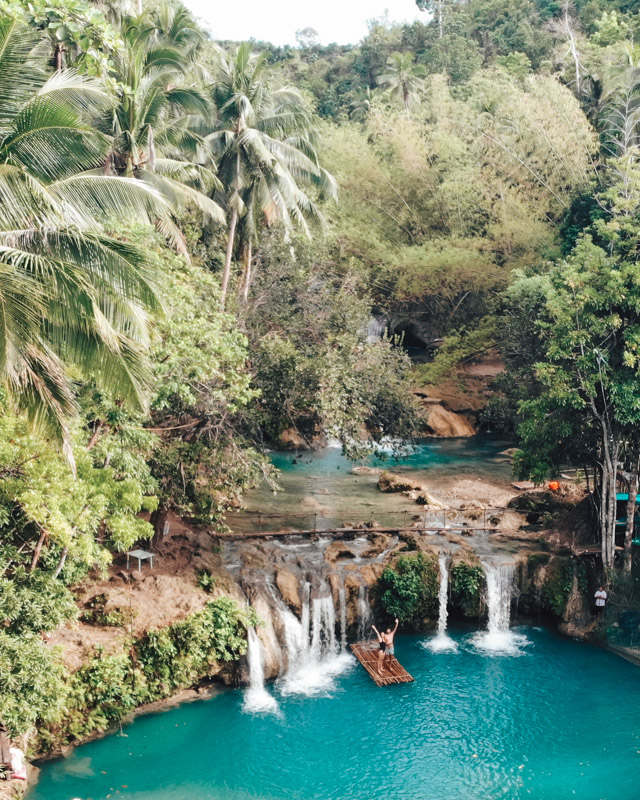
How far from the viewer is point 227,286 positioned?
24.3 m

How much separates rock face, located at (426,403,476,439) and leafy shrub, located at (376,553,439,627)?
18758 millimetres

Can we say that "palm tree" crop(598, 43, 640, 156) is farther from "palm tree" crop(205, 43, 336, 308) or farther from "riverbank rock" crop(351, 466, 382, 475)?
"riverbank rock" crop(351, 466, 382, 475)

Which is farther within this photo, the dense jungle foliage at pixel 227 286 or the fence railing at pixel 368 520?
the fence railing at pixel 368 520

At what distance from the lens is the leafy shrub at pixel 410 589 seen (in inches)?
759

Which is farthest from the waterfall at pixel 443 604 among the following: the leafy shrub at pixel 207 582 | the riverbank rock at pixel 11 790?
the riverbank rock at pixel 11 790

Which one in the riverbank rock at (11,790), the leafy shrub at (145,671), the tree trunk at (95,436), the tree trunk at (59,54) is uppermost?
the tree trunk at (59,54)

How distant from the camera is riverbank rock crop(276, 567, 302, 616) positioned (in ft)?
60.4

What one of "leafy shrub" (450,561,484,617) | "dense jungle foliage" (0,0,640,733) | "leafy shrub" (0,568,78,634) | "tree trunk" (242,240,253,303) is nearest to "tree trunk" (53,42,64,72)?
"dense jungle foliage" (0,0,640,733)

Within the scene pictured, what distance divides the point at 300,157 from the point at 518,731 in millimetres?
19820

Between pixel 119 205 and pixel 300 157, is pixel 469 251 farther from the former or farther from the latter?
pixel 119 205

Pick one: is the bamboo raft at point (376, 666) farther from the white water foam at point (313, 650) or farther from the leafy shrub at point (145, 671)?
the leafy shrub at point (145, 671)

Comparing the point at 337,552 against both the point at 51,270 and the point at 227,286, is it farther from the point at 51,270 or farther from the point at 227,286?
the point at 51,270

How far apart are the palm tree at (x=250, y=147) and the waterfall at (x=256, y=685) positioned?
10767 mm

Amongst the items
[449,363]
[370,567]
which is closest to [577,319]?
[370,567]
